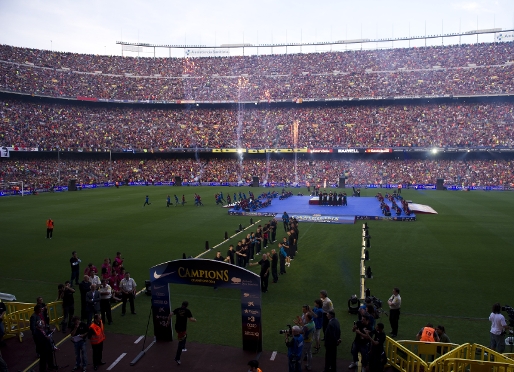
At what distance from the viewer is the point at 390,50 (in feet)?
243

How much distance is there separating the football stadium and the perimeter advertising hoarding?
0.17 ft

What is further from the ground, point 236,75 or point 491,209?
point 236,75

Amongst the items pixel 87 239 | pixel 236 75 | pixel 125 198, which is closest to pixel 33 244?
pixel 87 239

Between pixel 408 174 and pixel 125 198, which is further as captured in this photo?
pixel 408 174

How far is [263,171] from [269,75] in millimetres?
21466

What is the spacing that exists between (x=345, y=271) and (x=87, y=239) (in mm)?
15853

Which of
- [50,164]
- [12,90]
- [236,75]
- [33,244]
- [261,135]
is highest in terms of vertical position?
[236,75]

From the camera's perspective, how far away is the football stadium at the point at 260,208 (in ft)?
32.3

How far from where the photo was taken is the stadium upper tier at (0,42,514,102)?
6475 cm

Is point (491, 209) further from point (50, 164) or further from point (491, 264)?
point (50, 164)

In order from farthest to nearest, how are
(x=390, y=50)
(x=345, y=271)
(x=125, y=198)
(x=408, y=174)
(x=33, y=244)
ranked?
(x=390, y=50) → (x=408, y=174) → (x=125, y=198) → (x=33, y=244) → (x=345, y=271)

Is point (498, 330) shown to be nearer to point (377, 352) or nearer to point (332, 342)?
point (377, 352)

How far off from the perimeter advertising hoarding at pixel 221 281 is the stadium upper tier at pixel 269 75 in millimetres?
62477

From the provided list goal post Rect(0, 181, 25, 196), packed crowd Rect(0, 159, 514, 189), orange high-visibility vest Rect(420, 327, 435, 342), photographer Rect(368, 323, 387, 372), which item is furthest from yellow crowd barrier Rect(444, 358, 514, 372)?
goal post Rect(0, 181, 25, 196)
